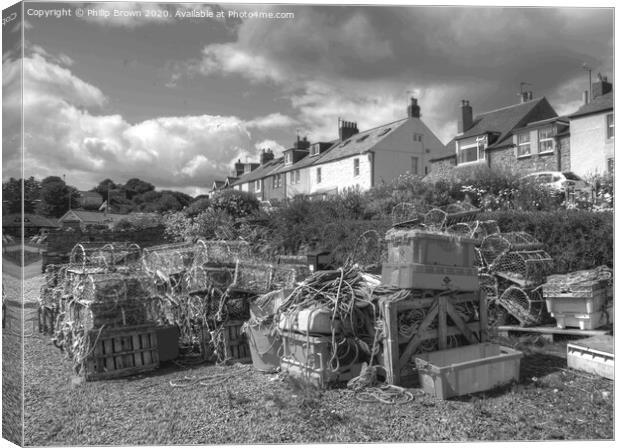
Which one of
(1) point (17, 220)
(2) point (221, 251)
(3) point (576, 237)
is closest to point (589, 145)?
(3) point (576, 237)

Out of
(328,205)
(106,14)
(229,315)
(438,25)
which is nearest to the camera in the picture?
(106,14)

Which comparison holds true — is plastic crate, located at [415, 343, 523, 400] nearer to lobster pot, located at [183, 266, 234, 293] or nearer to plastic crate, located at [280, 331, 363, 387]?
plastic crate, located at [280, 331, 363, 387]

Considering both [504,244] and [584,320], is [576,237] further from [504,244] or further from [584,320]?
[584,320]

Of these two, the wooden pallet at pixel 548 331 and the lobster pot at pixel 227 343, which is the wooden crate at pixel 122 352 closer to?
the lobster pot at pixel 227 343

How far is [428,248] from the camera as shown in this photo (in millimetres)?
5633

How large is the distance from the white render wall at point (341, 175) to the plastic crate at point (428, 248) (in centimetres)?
2390

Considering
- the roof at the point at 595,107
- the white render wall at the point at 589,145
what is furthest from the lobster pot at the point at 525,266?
the white render wall at the point at 589,145

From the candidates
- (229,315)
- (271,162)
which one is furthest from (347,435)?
(271,162)

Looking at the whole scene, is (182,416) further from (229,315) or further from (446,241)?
(446,241)

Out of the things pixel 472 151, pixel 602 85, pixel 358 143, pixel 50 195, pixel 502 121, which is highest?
pixel 502 121

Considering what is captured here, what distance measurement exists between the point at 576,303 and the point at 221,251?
19.2ft

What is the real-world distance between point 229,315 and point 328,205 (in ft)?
22.4

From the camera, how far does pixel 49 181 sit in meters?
5.58

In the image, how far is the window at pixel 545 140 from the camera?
23.9m
